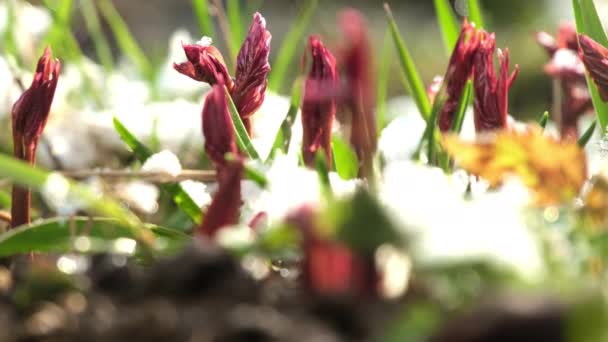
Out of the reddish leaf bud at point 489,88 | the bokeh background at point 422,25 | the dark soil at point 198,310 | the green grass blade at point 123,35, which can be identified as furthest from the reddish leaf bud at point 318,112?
the bokeh background at point 422,25

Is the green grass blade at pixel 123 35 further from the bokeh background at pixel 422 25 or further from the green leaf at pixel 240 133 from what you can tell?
the bokeh background at pixel 422 25

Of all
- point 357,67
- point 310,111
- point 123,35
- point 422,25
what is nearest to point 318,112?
point 310,111

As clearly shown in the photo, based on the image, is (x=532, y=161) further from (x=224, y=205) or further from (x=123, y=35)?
(x=123, y=35)

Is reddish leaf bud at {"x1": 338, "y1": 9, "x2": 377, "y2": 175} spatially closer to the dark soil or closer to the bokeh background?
the dark soil

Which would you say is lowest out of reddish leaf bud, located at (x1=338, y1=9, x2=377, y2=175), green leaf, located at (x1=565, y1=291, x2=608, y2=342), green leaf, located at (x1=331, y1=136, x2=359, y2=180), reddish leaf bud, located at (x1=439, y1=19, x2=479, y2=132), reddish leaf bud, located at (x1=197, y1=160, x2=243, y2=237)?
green leaf, located at (x1=565, y1=291, x2=608, y2=342)

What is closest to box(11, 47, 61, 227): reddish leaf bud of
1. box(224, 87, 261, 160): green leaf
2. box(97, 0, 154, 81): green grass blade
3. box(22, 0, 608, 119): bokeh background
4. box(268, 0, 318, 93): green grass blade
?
box(224, 87, 261, 160): green leaf

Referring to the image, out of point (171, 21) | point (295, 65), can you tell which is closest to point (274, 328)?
point (295, 65)
